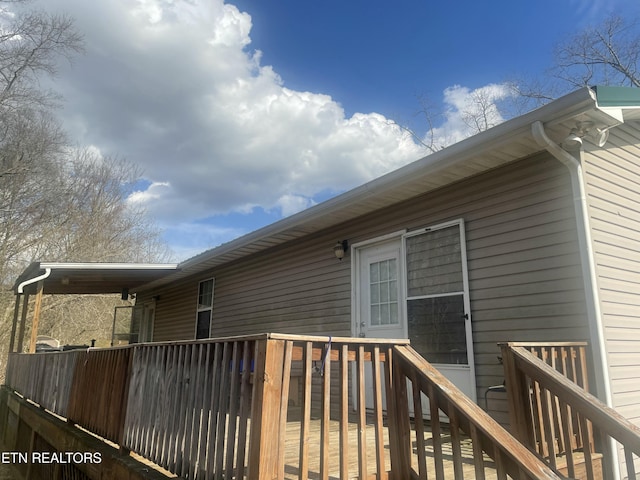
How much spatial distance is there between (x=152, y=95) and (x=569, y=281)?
561 inches

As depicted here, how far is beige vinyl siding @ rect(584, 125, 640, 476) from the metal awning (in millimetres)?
7725

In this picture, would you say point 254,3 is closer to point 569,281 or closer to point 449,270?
point 449,270

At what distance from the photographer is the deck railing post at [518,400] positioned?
107 inches

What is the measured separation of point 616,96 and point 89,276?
31.4 feet

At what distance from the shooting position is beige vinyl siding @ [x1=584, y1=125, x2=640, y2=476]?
3.33 meters

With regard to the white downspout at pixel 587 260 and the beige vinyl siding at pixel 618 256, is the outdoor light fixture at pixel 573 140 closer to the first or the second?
the white downspout at pixel 587 260

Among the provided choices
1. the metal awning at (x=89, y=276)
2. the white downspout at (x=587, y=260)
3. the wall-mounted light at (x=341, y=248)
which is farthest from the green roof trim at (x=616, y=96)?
the metal awning at (x=89, y=276)

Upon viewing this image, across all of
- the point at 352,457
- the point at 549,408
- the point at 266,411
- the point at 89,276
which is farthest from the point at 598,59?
the point at 266,411

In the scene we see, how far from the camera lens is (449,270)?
432 cm

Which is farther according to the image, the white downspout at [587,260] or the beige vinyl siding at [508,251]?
the beige vinyl siding at [508,251]

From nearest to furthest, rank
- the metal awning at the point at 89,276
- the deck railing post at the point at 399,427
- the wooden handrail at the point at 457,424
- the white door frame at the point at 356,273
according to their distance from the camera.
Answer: the wooden handrail at the point at 457,424 < the deck railing post at the point at 399,427 < the white door frame at the point at 356,273 < the metal awning at the point at 89,276

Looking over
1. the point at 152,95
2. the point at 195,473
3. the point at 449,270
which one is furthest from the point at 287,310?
the point at 152,95

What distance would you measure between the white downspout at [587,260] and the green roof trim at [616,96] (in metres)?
0.42

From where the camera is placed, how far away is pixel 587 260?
331 centimetres
